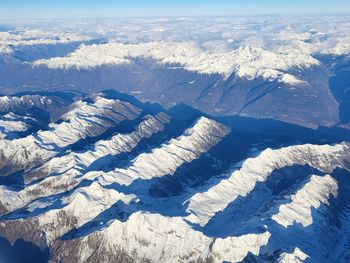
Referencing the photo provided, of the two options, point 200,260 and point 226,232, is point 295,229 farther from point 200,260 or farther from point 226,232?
point 200,260

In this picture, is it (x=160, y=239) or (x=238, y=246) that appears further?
(x=160, y=239)

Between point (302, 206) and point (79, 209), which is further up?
point (302, 206)

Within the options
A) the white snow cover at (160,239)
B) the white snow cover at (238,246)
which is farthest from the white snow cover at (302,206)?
the white snow cover at (160,239)

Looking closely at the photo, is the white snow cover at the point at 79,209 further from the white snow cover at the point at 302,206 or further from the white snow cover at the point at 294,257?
the white snow cover at the point at 294,257

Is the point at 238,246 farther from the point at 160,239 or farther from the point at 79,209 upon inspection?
the point at 79,209

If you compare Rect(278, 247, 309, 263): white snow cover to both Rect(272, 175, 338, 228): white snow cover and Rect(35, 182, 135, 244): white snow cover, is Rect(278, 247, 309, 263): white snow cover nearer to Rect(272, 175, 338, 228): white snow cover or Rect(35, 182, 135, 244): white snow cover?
Rect(272, 175, 338, 228): white snow cover

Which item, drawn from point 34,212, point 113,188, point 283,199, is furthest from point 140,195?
point 283,199

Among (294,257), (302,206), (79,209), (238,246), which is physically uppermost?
(294,257)

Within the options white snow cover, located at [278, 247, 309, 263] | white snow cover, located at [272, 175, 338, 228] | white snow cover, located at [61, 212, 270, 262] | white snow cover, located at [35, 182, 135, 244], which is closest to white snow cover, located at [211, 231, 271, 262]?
white snow cover, located at [61, 212, 270, 262]

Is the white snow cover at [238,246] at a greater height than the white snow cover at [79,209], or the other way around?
the white snow cover at [238,246]

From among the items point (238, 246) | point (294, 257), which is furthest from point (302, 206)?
point (294, 257)

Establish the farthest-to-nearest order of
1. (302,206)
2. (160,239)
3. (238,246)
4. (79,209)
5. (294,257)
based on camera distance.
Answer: (79,209) < (302,206) < (160,239) < (238,246) < (294,257)
